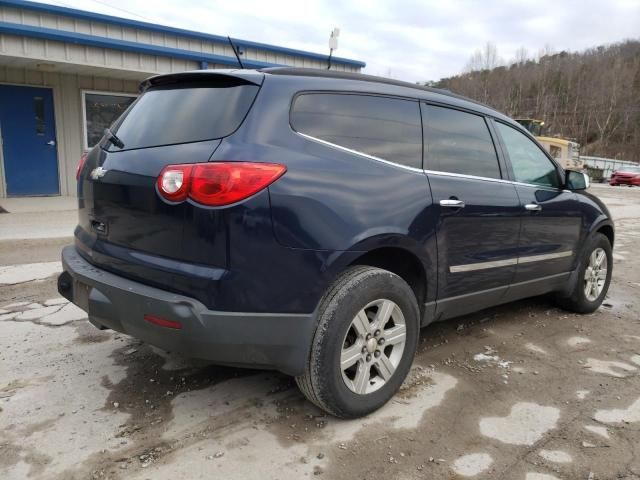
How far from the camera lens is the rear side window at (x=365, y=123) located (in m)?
2.62

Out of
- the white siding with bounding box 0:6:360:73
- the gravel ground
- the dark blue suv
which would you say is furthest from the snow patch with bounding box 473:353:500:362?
the white siding with bounding box 0:6:360:73

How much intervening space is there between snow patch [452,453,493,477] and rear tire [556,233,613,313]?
2.59 meters

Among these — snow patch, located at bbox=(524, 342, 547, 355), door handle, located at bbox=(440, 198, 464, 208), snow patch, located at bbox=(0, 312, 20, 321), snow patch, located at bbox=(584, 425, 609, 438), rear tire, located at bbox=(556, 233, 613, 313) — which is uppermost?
door handle, located at bbox=(440, 198, 464, 208)

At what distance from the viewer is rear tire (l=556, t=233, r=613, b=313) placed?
4.55 m

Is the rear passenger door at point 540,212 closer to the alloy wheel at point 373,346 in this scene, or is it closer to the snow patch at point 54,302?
the alloy wheel at point 373,346

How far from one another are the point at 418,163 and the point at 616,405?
6.08 feet

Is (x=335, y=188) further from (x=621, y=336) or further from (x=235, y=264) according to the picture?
(x=621, y=336)

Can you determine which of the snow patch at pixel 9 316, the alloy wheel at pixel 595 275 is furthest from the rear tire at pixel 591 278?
the snow patch at pixel 9 316

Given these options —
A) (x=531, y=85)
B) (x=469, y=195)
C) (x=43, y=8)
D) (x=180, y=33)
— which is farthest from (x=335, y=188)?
(x=531, y=85)

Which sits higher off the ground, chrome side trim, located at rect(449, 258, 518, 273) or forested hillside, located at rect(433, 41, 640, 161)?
forested hillside, located at rect(433, 41, 640, 161)

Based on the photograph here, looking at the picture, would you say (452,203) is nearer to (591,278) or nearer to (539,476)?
(539,476)

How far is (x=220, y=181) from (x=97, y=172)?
0.96 metres

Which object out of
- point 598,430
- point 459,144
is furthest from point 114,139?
point 598,430

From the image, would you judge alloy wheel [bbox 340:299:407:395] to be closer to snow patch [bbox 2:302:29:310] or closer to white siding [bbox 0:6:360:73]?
snow patch [bbox 2:302:29:310]
